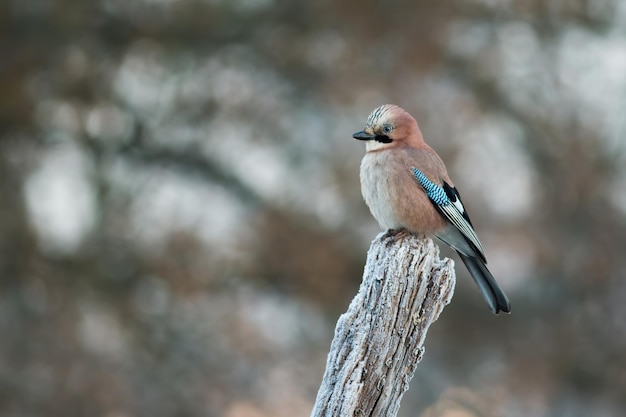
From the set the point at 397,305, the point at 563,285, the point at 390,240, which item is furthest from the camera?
the point at 563,285

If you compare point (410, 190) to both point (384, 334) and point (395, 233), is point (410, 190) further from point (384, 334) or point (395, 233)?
point (384, 334)

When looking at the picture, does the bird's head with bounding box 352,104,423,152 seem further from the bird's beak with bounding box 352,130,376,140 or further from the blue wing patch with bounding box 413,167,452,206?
the blue wing patch with bounding box 413,167,452,206

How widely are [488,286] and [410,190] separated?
699 millimetres

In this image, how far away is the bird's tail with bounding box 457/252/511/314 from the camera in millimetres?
6195

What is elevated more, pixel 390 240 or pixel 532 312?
pixel 532 312

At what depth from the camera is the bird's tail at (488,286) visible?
6.20m

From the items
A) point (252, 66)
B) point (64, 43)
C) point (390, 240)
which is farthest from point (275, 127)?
point (390, 240)

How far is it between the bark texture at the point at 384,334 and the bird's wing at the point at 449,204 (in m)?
1.68

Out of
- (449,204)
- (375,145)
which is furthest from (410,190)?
(375,145)

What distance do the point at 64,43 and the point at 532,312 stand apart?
7317mm

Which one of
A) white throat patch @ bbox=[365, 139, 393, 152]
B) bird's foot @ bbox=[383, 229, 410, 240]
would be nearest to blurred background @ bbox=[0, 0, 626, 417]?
white throat patch @ bbox=[365, 139, 393, 152]

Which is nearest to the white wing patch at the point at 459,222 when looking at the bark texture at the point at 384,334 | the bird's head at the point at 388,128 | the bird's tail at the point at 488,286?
the bird's tail at the point at 488,286

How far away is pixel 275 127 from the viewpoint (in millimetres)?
14570

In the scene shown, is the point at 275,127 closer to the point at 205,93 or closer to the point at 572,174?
the point at 205,93
